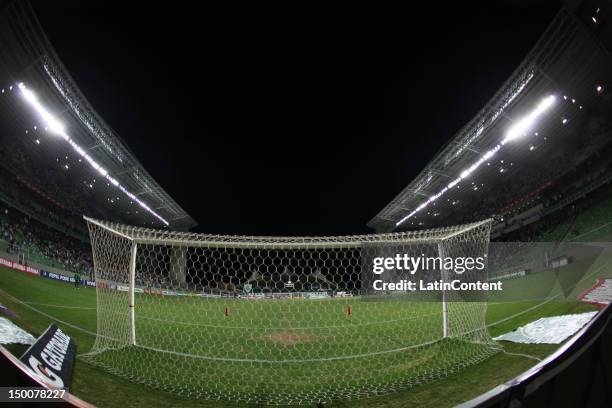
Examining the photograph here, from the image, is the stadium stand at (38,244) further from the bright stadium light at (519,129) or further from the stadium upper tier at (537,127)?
the bright stadium light at (519,129)

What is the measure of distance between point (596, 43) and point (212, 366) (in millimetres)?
20099

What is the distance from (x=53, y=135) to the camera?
19672mm

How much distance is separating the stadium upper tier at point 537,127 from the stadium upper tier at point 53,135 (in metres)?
22.4

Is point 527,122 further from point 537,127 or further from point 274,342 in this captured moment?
point 274,342

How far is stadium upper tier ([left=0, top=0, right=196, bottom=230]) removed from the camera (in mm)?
13000


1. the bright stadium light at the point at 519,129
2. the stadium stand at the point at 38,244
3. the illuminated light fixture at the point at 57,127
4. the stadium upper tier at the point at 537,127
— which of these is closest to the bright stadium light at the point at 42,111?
the illuminated light fixture at the point at 57,127

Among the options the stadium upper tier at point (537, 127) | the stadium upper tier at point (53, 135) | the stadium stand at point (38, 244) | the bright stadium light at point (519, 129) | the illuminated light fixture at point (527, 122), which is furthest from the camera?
the bright stadium light at point (519, 129)

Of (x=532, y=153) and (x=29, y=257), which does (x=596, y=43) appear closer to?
(x=532, y=153)

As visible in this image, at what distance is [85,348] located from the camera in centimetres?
466

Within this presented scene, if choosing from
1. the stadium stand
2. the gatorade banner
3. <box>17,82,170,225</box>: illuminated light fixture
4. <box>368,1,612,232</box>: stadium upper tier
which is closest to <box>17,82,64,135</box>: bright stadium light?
<box>17,82,170,225</box>: illuminated light fixture

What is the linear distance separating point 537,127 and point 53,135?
31655 millimetres

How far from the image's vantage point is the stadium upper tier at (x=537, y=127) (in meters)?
14.9

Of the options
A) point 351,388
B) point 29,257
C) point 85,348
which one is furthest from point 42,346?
point 29,257

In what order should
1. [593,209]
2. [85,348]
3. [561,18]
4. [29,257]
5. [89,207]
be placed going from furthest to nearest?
1. [89,207]
2. [29,257]
3. [593,209]
4. [561,18]
5. [85,348]
